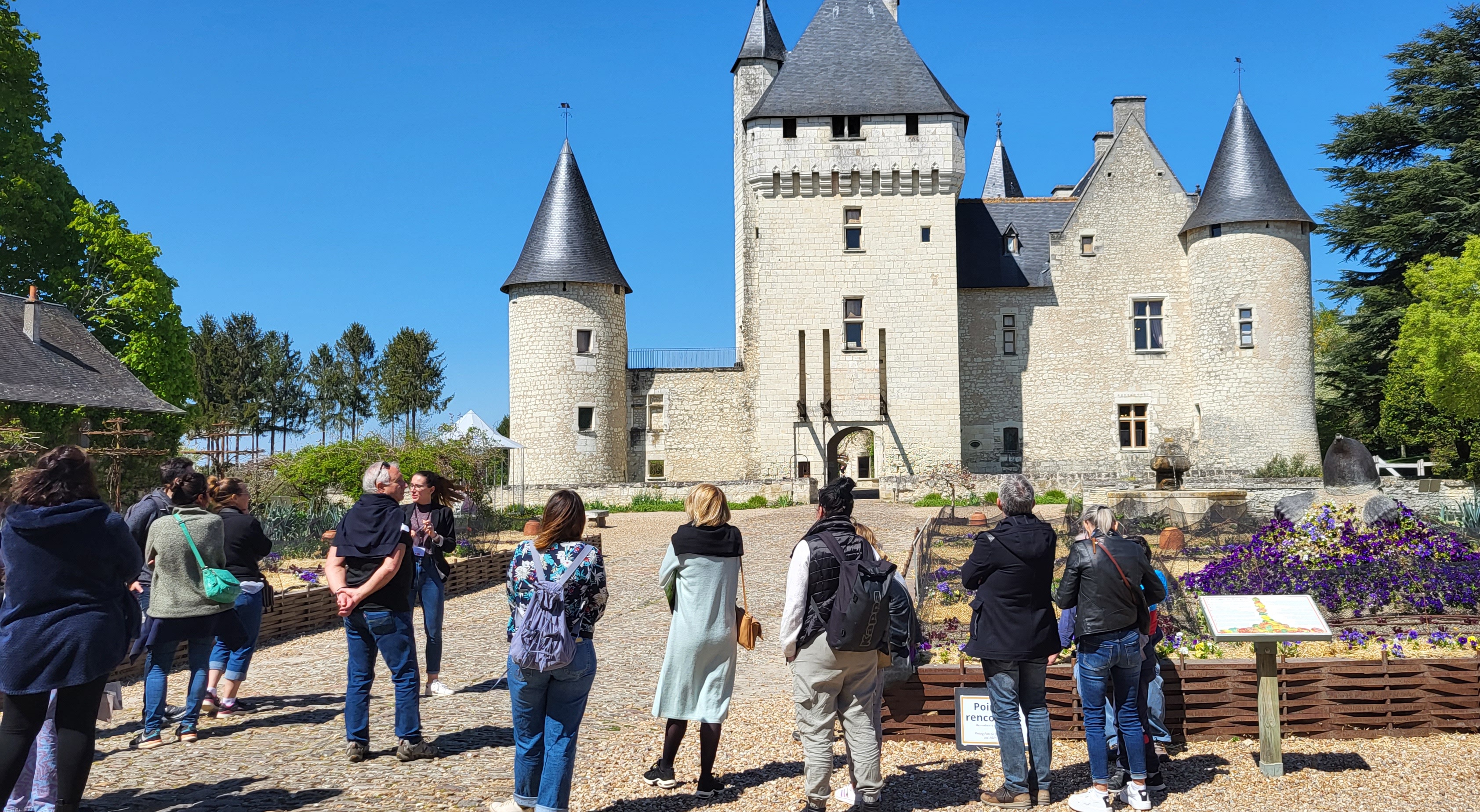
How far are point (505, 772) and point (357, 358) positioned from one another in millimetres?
44879

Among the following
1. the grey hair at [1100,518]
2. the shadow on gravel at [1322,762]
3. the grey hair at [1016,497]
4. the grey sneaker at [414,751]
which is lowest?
the shadow on gravel at [1322,762]

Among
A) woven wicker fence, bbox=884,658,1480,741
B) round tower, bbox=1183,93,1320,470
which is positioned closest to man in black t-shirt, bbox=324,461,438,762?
woven wicker fence, bbox=884,658,1480,741

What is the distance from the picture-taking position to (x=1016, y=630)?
4.53 metres

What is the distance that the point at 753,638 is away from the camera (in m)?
4.82

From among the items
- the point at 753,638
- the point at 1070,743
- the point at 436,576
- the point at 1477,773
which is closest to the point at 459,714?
the point at 436,576

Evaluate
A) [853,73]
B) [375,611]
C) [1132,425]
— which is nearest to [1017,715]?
[375,611]

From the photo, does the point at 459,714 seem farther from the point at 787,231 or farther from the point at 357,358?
the point at 357,358

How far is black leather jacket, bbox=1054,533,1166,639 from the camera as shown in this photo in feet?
15.0

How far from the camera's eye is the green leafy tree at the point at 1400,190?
2577 cm

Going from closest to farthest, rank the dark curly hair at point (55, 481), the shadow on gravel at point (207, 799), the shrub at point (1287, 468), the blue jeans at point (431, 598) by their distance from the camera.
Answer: the dark curly hair at point (55, 481) → the shadow on gravel at point (207, 799) → the blue jeans at point (431, 598) → the shrub at point (1287, 468)

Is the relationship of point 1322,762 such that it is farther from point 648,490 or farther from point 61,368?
point 648,490

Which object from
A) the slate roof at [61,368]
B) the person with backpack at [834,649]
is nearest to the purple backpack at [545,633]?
the person with backpack at [834,649]

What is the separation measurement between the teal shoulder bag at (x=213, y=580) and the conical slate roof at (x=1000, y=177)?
38.9m

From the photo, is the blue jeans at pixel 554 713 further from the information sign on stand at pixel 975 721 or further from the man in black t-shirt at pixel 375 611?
the information sign on stand at pixel 975 721
